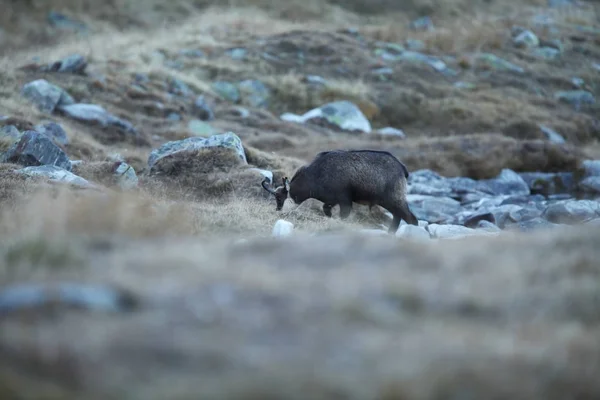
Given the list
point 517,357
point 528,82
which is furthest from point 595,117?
point 517,357

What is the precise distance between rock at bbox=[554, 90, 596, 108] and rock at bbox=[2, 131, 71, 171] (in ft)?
88.7

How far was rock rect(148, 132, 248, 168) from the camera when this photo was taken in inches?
693

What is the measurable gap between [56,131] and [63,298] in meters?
15.4

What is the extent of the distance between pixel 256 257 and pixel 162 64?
27.0 m

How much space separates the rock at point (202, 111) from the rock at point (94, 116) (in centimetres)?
443

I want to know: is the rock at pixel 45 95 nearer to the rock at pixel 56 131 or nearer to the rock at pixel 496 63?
the rock at pixel 56 131

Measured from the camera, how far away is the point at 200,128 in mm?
25641

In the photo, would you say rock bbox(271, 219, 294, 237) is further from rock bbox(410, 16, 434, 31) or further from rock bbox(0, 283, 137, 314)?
rock bbox(410, 16, 434, 31)

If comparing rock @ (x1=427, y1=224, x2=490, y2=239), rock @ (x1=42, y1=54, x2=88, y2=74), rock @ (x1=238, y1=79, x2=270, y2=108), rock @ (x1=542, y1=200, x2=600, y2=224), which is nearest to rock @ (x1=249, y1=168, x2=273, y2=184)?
rock @ (x1=427, y1=224, x2=490, y2=239)

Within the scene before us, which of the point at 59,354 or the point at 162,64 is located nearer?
the point at 59,354

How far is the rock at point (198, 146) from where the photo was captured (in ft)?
57.7

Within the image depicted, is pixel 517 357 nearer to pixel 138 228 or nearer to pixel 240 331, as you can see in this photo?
pixel 240 331

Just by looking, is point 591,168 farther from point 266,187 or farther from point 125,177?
point 125,177

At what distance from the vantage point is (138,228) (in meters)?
8.45
